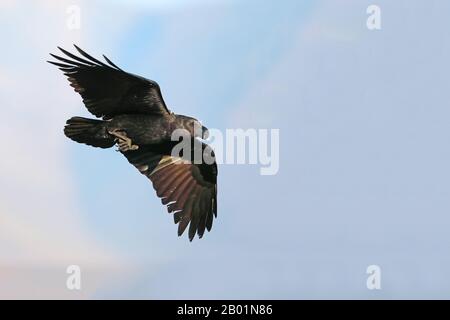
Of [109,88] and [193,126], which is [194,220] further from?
[109,88]

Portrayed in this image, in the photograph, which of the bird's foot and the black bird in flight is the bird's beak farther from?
the bird's foot

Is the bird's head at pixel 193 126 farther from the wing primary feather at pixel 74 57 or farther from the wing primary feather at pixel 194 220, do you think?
the wing primary feather at pixel 74 57

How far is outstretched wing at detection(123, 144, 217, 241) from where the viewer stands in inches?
577

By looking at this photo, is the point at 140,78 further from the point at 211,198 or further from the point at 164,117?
the point at 211,198

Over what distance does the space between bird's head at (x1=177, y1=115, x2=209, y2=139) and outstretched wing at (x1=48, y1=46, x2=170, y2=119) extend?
0.27 metres

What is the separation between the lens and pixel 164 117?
13820 mm

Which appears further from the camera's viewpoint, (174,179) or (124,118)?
(174,179)

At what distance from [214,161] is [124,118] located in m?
1.58

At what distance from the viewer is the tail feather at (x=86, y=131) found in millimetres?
13602

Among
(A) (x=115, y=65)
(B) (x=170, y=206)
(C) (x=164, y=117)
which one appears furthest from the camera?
(B) (x=170, y=206)

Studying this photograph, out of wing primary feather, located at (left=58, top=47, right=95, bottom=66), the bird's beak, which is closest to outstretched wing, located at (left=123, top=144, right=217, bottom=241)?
the bird's beak

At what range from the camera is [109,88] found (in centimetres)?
1358

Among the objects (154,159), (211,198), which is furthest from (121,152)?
(211,198)

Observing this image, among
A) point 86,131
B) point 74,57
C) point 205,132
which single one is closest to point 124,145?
point 86,131
